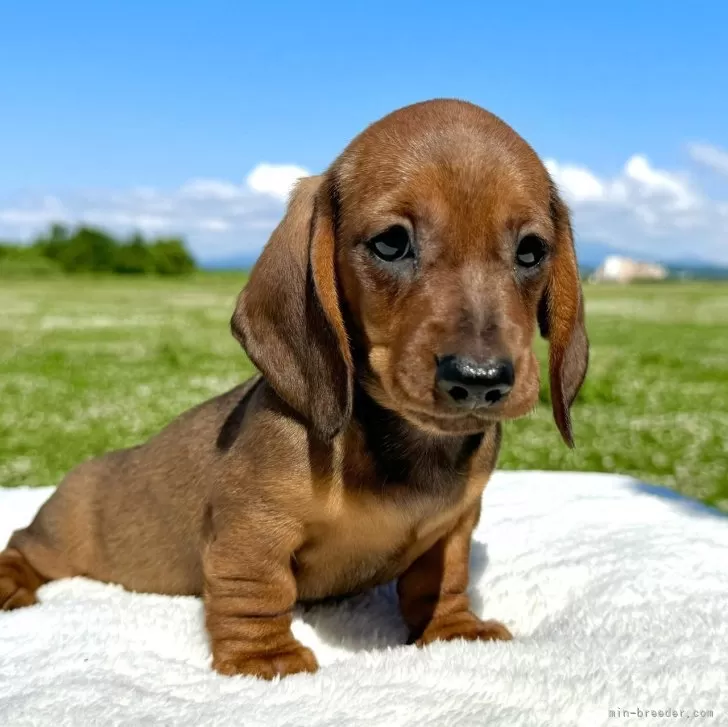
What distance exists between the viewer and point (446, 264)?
289 centimetres

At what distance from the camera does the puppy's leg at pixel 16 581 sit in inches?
157

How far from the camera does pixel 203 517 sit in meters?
3.65

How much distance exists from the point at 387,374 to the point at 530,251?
696 millimetres

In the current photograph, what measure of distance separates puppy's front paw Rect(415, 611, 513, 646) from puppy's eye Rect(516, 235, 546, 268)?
1458 millimetres

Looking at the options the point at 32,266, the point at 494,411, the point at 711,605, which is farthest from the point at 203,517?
the point at 32,266

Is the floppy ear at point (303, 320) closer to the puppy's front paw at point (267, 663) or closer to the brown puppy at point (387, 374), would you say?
the brown puppy at point (387, 374)

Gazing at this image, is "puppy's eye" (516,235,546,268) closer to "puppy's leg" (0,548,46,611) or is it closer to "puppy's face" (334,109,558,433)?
"puppy's face" (334,109,558,433)

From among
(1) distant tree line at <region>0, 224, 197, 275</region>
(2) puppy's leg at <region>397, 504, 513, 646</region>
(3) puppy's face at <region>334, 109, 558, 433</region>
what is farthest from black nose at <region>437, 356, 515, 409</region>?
(1) distant tree line at <region>0, 224, 197, 275</region>

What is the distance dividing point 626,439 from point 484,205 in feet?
21.2

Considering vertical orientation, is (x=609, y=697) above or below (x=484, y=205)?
below

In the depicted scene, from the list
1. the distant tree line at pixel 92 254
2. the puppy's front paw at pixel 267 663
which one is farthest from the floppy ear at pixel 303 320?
the distant tree line at pixel 92 254

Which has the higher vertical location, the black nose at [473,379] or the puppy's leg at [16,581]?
the black nose at [473,379]

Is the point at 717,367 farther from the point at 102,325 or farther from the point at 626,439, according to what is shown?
the point at 102,325

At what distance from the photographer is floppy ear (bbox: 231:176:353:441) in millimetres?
3084
